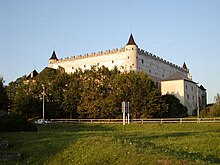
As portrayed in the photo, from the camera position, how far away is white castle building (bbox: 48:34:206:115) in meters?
92.7

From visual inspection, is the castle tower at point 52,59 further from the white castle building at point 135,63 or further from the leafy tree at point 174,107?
the leafy tree at point 174,107

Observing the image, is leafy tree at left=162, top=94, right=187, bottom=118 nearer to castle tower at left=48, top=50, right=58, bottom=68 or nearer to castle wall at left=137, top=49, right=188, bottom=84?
castle wall at left=137, top=49, right=188, bottom=84

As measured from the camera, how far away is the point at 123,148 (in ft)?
45.2

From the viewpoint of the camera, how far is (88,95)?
63.8m

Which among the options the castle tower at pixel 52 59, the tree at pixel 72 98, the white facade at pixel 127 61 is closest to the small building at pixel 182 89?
the white facade at pixel 127 61

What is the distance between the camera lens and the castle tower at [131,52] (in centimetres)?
9244

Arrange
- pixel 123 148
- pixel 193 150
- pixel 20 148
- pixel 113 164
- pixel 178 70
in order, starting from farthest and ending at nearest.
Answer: pixel 178 70 → pixel 193 150 → pixel 20 148 → pixel 123 148 → pixel 113 164

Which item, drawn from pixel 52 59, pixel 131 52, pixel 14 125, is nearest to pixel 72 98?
pixel 131 52

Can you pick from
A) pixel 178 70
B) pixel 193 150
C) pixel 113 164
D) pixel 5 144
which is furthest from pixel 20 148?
pixel 178 70

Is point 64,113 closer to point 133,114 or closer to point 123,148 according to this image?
point 133,114

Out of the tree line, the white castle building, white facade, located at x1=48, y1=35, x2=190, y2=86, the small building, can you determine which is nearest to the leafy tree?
the tree line

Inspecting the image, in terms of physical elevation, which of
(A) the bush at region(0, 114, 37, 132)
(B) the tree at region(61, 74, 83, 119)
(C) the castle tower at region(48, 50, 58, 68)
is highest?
(C) the castle tower at region(48, 50, 58, 68)

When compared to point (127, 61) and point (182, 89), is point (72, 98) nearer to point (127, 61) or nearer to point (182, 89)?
point (127, 61)

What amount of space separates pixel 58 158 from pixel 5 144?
394 centimetres
